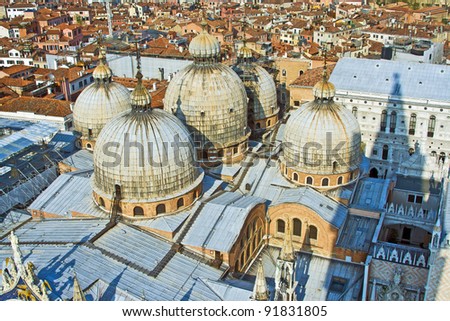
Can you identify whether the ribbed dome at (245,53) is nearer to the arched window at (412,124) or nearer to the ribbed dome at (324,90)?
the ribbed dome at (324,90)

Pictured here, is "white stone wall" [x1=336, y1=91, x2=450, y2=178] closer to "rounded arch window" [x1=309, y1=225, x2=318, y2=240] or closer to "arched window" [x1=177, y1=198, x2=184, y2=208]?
"rounded arch window" [x1=309, y1=225, x2=318, y2=240]

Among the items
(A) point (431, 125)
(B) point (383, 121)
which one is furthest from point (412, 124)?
(B) point (383, 121)

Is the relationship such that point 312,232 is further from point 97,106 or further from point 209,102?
point 97,106

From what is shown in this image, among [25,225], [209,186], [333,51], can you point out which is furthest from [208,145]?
[333,51]

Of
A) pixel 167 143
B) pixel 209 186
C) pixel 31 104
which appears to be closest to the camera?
pixel 167 143

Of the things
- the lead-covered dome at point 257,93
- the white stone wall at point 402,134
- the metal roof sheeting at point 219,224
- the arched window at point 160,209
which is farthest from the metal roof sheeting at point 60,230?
the white stone wall at point 402,134

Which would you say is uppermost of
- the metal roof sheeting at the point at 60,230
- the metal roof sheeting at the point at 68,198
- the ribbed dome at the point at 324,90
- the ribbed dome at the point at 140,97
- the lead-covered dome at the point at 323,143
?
the ribbed dome at the point at 140,97

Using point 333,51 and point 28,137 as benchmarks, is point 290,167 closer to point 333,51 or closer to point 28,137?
point 28,137
